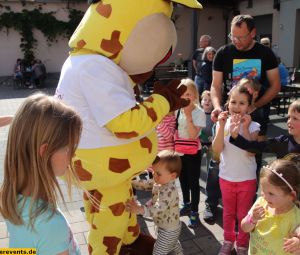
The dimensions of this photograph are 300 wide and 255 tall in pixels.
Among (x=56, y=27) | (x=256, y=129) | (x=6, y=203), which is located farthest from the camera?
(x=56, y=27)


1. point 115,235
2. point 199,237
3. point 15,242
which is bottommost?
point 199,237

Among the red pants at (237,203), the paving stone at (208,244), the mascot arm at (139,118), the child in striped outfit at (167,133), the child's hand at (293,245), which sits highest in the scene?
the mascot arm at (139,118)

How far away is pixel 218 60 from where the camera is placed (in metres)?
3.36

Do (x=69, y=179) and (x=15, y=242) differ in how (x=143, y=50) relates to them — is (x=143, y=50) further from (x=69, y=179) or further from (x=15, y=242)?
(x=15, y=242)

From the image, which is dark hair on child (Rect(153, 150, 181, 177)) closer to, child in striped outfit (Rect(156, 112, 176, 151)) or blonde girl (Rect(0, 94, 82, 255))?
child in striped outfit (Rect(156, 112, 176, 151))

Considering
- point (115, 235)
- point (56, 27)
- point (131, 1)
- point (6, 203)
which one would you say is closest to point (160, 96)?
point (131, 1)

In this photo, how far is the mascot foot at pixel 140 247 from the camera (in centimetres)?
273

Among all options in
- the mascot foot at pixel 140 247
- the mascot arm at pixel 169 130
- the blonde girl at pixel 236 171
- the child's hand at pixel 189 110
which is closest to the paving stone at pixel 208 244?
the blonde girl at pixel 236 171

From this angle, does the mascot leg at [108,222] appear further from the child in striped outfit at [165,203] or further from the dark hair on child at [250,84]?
the dark hair on child at [250,84]

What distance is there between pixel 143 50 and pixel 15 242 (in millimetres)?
1321

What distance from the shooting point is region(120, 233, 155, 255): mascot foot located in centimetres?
273

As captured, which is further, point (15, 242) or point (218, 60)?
point (218, 60)

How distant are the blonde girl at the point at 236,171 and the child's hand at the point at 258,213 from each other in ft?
1.97

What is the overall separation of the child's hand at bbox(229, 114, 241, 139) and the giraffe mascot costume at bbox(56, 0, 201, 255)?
546 millimetres
